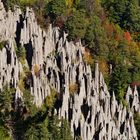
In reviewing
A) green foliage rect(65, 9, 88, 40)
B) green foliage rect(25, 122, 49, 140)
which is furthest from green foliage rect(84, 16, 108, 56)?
green foliage rect(25, 122, 49, 140)

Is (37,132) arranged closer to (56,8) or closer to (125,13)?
(56,8)

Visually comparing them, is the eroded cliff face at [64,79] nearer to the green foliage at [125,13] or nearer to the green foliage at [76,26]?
the green foliage at [76,26]

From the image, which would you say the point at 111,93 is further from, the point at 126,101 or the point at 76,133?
the point at 76,133

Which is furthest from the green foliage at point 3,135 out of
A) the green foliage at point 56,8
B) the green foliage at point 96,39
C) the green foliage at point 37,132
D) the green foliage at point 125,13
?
the green foliage at point 125,13

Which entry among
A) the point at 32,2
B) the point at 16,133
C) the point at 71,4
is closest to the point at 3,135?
the point at 16,133

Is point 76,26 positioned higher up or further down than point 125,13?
further down

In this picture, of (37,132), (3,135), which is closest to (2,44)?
(37,132)
